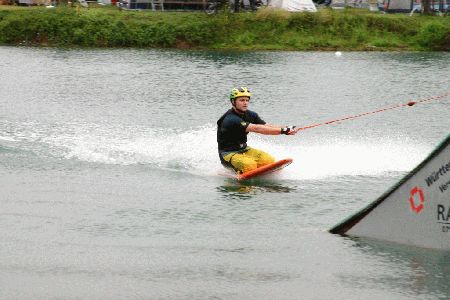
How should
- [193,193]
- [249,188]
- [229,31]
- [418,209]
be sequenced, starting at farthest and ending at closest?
1. [229,31]
2. [249,188]
3. [193,193]
4. [418,209]

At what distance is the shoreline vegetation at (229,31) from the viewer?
55.2 metres

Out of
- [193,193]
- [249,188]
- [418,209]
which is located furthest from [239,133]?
[418,209]

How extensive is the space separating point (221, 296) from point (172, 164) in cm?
957

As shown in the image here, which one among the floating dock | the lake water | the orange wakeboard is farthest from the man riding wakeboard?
the floating dock

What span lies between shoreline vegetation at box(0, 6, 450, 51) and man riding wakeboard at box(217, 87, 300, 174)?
34.7 m

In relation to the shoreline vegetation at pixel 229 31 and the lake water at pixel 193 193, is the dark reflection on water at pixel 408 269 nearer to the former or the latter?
the lake water at pixel 193 193

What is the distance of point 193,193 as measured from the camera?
62.8 ft

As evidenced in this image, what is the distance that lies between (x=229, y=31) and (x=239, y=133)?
36.0 meters

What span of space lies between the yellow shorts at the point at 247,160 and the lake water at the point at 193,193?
425 millimetres

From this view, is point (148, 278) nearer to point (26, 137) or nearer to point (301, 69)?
point (26, 137)

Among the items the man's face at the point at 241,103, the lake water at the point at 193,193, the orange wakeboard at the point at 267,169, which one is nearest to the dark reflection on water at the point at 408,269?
the lake water at the point at 193,193

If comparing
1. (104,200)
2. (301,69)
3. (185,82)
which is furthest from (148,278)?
(301,69)

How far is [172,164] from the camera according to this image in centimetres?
2227

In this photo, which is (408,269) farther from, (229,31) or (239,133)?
(229,31)
